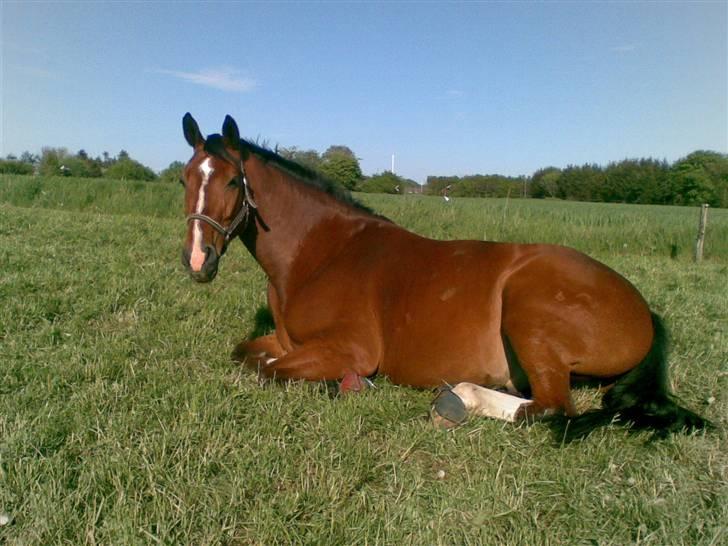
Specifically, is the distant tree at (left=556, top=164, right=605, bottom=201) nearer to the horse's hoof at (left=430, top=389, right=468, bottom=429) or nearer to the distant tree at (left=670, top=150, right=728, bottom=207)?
the distant tree at (left=670, top=150, right=728, bottom=207)

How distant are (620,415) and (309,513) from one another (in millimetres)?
1952

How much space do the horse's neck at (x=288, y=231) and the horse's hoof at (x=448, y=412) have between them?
4.67 feet

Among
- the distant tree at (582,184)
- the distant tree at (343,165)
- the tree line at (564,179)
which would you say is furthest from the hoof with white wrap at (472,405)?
the distant tree at (582,184)

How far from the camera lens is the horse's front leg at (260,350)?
395 cm

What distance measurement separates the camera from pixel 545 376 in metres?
3.13

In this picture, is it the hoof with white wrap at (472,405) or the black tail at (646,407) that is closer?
the black tail at (646,407)

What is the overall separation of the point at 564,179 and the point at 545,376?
212ft

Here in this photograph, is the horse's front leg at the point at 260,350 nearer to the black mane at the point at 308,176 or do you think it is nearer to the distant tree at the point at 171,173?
the black mane at the point at 308,176

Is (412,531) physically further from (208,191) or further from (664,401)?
(208,191)

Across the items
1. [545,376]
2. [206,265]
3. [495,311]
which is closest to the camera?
[545,376]

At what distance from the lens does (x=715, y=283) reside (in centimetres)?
830

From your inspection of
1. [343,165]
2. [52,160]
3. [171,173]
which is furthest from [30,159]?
[343,165]

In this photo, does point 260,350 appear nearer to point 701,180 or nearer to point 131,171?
point 131,171

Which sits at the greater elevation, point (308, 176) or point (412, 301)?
point (308, 176)
